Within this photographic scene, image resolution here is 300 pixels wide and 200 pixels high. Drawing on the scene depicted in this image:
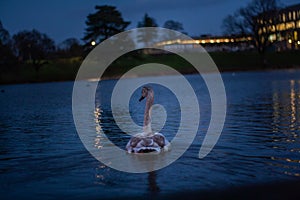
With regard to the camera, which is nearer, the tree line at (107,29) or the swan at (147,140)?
the swan at (147,140)

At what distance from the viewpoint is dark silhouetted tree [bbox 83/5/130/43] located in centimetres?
8538

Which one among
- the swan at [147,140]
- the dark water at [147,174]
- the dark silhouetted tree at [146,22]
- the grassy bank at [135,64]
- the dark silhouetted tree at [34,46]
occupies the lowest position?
the dark water at [147,174]

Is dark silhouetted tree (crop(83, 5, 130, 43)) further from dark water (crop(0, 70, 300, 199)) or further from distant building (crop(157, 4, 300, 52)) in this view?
dark water (crop(0, 70, 300, 199))

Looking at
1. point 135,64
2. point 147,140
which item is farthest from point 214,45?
point 147,140

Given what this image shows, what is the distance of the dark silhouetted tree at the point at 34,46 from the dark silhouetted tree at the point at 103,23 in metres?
9.43

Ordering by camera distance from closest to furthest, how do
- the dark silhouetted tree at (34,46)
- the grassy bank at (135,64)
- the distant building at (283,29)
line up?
the grassy bank at (135,64) → the dark silhouetted tree at (34,46) → the distant building at (283,29)

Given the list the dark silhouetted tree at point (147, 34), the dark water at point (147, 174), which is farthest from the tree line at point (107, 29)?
the dark water at point (147, 174)

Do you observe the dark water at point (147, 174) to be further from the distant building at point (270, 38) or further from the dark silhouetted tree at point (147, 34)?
the dark silhouetted tree at point (147, 34)

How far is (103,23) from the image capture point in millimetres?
85562

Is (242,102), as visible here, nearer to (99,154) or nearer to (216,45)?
(99,154)

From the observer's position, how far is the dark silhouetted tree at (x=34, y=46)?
85125mm

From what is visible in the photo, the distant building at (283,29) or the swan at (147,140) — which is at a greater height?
the distant building at (283,29)

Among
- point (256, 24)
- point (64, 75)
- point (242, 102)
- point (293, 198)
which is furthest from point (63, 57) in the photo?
point (293, 198)

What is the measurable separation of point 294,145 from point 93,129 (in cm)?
745
